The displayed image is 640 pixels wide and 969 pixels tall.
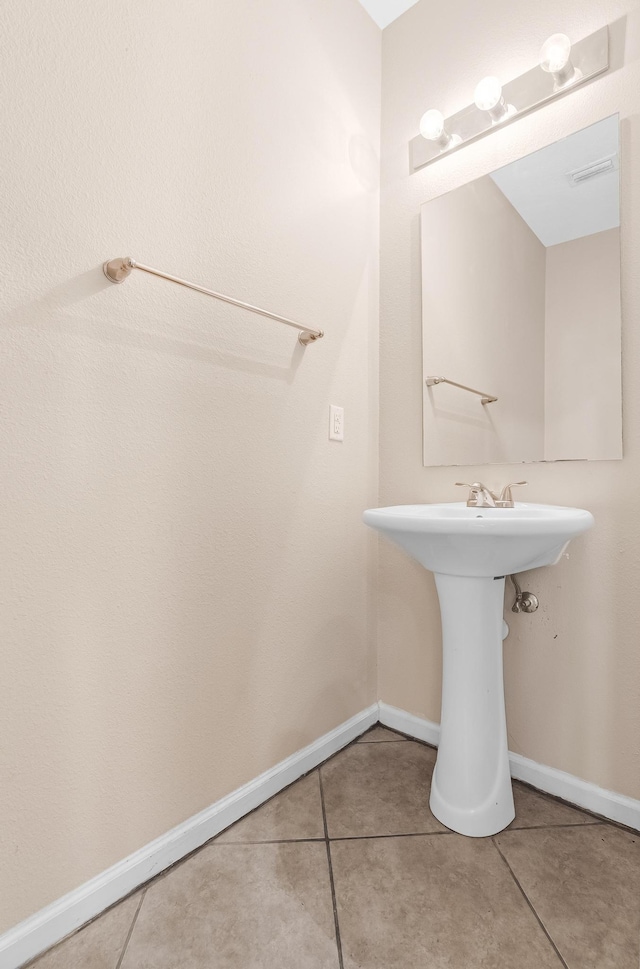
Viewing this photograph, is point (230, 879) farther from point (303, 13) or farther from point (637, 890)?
point (303, 13)

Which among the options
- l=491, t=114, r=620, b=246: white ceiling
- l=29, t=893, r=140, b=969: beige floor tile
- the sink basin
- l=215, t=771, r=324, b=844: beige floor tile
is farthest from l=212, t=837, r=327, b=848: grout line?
l=491, t=114, r=620, b=246: white ceiling

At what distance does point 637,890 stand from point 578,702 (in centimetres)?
39

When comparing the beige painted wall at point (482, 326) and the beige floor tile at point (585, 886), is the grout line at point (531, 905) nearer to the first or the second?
the beige floor tile at point (585, 886)

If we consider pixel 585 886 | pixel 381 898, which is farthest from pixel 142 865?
pixel 585 886

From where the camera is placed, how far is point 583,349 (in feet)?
4.22

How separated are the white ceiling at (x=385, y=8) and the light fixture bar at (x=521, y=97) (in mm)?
490

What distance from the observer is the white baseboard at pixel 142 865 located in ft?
2.92

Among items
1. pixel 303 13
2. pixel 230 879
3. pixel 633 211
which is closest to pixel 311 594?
pixel 230 879

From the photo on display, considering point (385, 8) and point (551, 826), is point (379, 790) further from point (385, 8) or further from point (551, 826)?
point (385, 8)

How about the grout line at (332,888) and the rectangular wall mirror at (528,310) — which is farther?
the rectangular wall mirror at (528,310)

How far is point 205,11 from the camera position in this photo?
46.4 inches

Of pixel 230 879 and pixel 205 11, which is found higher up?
pixel 205 11

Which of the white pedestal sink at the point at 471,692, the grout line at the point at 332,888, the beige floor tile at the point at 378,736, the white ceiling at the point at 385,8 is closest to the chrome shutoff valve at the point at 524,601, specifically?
the white pedestal sink at the point at 471,692

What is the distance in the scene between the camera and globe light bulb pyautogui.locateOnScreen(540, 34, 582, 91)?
125cm
